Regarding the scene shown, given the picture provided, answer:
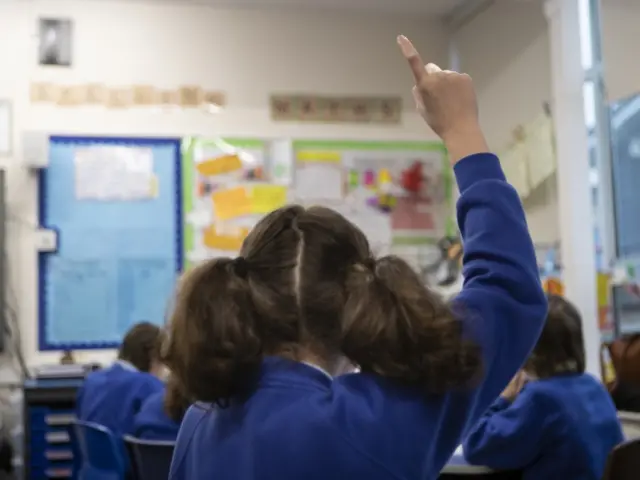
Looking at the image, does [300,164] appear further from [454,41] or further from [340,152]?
[454,41]

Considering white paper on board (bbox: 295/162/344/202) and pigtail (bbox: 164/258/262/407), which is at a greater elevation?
white paper on board (bbox: 295/162/344/202)

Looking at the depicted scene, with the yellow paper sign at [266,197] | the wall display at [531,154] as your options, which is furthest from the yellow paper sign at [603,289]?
the yellow paper sign at [266,197]

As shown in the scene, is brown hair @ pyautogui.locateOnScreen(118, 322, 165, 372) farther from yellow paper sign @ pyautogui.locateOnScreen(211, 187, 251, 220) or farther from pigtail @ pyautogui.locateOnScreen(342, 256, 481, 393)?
pigtail @ pyautogui.locateOnScreen(342, 256, 481, 393)

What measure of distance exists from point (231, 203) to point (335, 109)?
764 millimetres

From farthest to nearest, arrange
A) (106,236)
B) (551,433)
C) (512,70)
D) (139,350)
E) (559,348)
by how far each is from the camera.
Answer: (106,236) → (512,70) → (139,350) → (559,348) → (551,433)

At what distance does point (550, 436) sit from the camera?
211 centimetres

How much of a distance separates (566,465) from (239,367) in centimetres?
142

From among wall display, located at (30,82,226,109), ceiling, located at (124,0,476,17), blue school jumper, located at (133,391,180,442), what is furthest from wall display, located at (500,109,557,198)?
blue school jumper, located at (133,391,180,442)

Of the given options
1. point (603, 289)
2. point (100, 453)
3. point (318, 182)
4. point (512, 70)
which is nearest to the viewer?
point (100, 453)

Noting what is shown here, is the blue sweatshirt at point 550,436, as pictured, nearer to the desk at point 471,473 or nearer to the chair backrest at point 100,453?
the desk at point 471,473

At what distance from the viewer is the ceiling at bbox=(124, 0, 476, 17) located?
452 centimetres

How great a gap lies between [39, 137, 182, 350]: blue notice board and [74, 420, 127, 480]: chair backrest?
166 cm

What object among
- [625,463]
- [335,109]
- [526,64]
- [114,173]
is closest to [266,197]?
[335,109]

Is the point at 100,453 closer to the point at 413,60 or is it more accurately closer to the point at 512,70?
the point at 413,60
